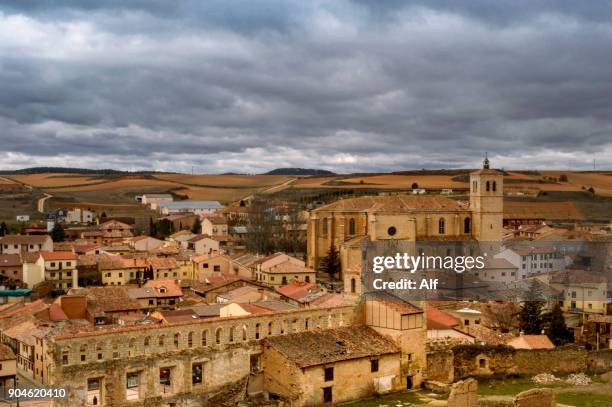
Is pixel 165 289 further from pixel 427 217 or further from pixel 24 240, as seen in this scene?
pixel 24 240

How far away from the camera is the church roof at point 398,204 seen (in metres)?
61.3

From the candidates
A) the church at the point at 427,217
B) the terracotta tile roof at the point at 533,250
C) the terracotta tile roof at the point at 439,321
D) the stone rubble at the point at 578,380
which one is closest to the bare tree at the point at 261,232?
the church at the point at 427,217

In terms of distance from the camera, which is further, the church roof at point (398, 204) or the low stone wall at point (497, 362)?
the church roof at point (398, 204)

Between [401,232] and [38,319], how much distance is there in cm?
3366

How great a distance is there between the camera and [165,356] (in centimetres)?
2203

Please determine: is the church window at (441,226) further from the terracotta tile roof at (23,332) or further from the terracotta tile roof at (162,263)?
the terracotta tile roof at (23,332)

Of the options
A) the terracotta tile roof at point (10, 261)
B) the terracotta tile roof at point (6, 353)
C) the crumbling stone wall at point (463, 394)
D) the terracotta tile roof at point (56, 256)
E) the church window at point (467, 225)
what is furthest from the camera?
the church window at point (467, 225)

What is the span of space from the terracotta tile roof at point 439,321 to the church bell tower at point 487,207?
28536 mm

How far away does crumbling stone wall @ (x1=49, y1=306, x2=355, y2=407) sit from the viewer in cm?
2012

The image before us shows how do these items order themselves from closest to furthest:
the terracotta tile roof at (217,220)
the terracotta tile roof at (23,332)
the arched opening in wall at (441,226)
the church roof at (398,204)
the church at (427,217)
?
the terracotta tile roof at (23,332)
the church roof at (398,204)
the church at (427,217)
the arched opening in wall at (441,226)
the terracotta tile roof at (217,220)

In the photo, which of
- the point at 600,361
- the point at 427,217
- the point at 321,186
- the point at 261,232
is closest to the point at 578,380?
the point at 600,361

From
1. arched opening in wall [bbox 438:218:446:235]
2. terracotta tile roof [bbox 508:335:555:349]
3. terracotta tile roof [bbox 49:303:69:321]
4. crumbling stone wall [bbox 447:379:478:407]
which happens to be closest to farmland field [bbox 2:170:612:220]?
Result: arched opening in wall [bbox 438:218:446:235]

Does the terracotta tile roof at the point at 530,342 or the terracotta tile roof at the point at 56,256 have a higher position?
the terracotta tile roof at the point at 56,256

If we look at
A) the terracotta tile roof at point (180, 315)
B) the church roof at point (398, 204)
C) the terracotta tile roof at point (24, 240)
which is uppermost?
the church roof at point (398, 204)
